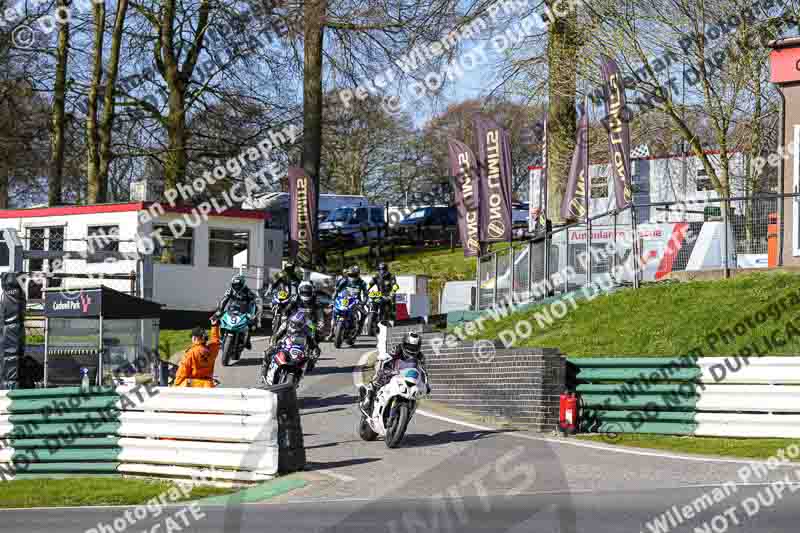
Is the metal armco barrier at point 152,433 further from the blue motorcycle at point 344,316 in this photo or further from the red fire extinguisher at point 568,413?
the blue motorcycle at point 344,316

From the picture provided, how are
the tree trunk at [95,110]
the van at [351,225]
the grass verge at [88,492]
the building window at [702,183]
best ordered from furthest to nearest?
1. the van at [351,225]
2. the building window at [702,183]
3. the tree trunk at [95,110]
4. the grass verge at [88,492]

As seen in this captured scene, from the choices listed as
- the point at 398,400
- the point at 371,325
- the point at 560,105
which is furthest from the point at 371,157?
the point at 398,400

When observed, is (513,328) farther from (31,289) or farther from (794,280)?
(31,289)

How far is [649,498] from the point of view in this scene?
35.4 ft

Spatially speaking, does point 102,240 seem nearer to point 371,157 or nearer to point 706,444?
point 706,444

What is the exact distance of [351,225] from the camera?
54.2 meters

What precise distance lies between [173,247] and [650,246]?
53.3 ft

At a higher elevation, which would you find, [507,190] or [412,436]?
[507,190]

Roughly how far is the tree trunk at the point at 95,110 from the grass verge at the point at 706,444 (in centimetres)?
2493

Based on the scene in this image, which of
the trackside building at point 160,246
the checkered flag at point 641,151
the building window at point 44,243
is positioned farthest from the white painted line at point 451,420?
the building window at point 44,243

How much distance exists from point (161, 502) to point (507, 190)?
48.0ft

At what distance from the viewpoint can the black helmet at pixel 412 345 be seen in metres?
14.6

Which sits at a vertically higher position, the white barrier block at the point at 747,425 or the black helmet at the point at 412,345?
the black helmet at the point at 412,345

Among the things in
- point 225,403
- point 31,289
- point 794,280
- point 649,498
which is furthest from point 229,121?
point 649,498
